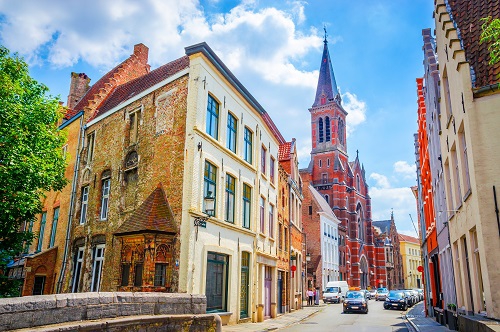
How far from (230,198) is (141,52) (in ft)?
40.7

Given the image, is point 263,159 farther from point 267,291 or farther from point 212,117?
point 267,291

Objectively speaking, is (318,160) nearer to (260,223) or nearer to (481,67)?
(260,223)

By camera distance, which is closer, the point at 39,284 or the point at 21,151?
the point at 21,151

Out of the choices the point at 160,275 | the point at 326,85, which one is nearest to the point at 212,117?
the point at 160,275

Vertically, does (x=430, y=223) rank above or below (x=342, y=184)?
below

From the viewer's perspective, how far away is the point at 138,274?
1391 centimetres

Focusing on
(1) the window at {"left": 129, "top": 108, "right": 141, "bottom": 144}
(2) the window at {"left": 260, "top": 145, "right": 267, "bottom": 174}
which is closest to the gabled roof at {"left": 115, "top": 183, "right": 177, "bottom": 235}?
(1) the window at {"left": 129, "top": 108, "right": 141, "bottom": 144}

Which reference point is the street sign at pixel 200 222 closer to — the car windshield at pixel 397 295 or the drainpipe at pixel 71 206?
the drainpipe at pixel 71 206

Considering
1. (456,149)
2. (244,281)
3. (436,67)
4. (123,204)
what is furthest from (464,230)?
(123,204)

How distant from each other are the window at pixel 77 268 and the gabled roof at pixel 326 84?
68.7 meters

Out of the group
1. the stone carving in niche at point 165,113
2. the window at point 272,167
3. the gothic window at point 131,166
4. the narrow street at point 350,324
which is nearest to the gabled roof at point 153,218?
the gothic window at point 131,166

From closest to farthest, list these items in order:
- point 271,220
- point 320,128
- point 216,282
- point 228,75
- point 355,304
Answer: point 216,282, point 228,75, point 271,220, point 355,304, point 320,128

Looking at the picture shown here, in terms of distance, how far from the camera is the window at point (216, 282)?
15.0 m

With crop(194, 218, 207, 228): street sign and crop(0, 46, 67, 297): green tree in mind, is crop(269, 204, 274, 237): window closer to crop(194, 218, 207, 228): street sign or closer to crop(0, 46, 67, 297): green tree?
crop(194, 218, 207, 228): street sign
